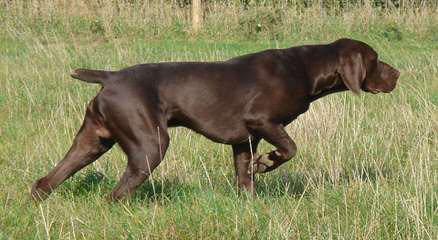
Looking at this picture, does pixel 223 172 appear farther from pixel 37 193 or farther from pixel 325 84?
pixel 37 193

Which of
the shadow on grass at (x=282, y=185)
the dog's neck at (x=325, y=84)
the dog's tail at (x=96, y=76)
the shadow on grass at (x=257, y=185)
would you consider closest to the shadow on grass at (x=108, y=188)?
the shadow on grass at (x=257, y=185)

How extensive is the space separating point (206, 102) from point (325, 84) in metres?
0.85

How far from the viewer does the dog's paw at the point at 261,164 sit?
5.20 meters

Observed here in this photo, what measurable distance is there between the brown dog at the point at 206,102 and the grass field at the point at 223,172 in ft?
0.81

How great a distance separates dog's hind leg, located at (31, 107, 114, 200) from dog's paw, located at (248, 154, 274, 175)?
0.94 meters

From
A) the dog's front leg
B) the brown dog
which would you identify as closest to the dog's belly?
the brown dog

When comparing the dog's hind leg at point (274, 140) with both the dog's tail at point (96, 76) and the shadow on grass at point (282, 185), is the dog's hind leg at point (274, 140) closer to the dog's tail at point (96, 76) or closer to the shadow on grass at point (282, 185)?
the shadow on grass at point (282, 185)

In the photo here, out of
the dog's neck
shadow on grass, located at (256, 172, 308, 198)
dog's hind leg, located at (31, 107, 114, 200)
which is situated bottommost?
shadow on grass, located at (256, 172, 308, 198)

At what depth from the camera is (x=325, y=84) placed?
5367 mm

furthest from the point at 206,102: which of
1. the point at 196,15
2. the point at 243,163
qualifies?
the point at 196,15

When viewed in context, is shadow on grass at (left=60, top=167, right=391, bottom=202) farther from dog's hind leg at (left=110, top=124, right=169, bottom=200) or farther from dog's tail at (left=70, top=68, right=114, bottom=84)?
dog's tail at (left=70, top=68, right=114, bottom=84)

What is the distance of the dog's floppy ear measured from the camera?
17.5 feet

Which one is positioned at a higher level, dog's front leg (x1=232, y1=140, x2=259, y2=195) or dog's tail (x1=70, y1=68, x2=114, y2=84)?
dog's tail (x1=70, y1=68, x2=114, y2=84)

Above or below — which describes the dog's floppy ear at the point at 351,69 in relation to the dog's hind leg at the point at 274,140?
above
